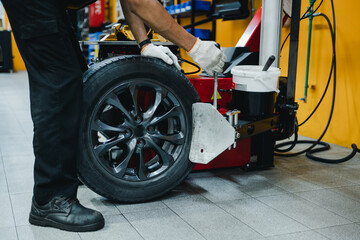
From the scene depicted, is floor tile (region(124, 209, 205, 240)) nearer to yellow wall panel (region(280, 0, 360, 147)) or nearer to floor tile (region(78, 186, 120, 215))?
floor tile (region(78, 186, 120, 215))

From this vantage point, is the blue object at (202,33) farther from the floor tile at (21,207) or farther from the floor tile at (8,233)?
the floor tile at (8,233)

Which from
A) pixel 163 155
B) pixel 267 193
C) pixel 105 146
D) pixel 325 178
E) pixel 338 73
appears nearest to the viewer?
pixel 105 146

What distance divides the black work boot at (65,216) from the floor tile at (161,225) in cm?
15

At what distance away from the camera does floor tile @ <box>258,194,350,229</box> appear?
151cm

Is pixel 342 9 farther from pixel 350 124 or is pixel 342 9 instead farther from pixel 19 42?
pixel 19 42

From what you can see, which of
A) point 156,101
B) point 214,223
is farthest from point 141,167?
point 214,223

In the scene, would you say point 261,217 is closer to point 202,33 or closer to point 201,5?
point 202,33

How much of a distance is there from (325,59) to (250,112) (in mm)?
1289

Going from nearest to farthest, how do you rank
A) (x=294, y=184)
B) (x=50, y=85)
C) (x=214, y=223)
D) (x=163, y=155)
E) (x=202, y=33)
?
(x=50, y=85)
(x=214, y=223)
(x=163, y=155)
(x=294, y=184)
(x=202, y=33)

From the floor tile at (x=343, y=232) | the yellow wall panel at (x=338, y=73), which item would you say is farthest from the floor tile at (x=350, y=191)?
the yellow wall panel at (x=338, y=73)

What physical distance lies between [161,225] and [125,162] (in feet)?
1.07

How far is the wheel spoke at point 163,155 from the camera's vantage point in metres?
1.68

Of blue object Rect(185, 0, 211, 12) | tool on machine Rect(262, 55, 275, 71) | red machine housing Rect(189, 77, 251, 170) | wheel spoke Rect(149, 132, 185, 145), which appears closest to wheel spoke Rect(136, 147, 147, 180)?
wheel spoke Rect(149, 132, 185, 145)

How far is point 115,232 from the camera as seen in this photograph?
4.58ft
